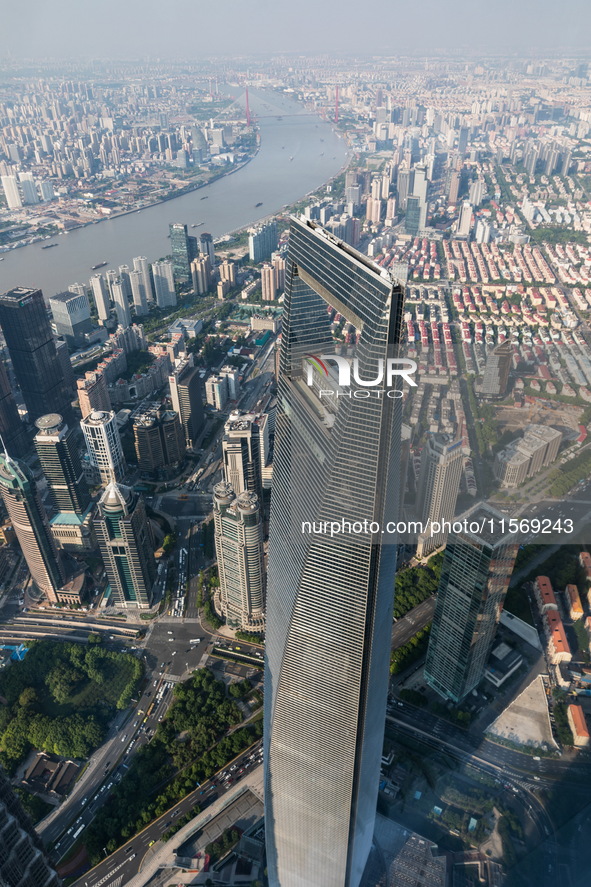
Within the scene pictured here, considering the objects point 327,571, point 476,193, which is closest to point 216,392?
point 327,571

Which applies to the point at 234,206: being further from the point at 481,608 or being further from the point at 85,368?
the point at 481,608

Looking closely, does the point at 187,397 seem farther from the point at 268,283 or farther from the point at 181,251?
the point at 181,251

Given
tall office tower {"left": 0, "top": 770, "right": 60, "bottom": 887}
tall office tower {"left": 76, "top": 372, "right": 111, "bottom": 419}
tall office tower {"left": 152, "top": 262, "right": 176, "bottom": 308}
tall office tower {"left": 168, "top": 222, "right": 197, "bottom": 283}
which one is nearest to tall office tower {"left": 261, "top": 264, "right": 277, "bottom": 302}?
tall office tower {"left": 152, "top": 262, "right": 176, "bottom": 308}

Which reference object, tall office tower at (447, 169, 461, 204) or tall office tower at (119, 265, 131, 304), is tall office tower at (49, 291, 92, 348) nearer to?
tall office tower at (119, 265, 131, 304)

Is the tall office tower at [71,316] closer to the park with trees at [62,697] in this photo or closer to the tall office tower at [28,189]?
the park with trees at [62,697]

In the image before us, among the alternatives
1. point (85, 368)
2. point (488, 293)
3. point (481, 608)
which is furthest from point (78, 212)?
point (481, 608)

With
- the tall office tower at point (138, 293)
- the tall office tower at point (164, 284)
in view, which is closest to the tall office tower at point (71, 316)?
the tall office tower at point (138, 293)
